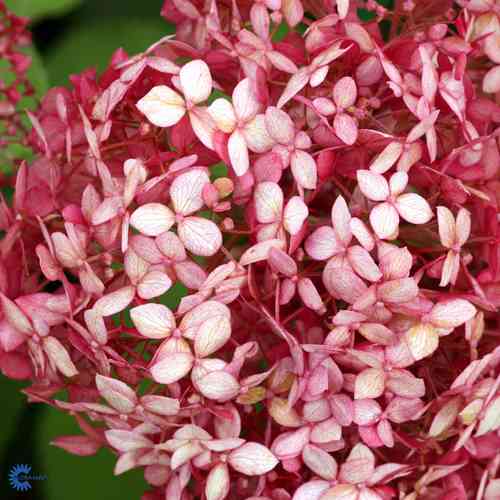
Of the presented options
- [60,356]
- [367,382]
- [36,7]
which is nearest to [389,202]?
[367,382]

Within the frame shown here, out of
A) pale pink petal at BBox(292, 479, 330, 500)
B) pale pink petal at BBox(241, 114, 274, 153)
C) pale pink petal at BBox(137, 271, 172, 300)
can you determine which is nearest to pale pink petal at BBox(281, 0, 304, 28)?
pale pink petal at BBox(241, 114, 274, 153)

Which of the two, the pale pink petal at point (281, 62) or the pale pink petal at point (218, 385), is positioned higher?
the pale pink petal at point (281, 62)

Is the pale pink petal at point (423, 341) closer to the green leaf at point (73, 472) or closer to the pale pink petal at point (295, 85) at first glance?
the pale pink petal at point (295, 85)

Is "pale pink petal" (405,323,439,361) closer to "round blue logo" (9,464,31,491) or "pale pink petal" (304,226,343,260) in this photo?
"pale pink petal" (304,226,343,260)

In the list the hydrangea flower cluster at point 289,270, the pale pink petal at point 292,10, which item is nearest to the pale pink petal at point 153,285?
the hydrangea flower cluster at point 289,270

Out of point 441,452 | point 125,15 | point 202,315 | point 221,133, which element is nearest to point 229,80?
point 221,133

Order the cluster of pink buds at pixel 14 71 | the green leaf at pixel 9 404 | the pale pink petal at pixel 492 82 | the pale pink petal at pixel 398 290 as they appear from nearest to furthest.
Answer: the pale pink petal at pixel 398 290
the pale pink petal at pixel 492 82
the cluster of pink buds at pixel 14 71
the green leaf at pixel 9 404

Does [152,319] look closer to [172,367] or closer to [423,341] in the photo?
[172,367]
